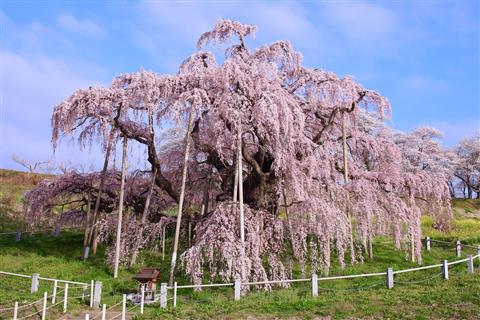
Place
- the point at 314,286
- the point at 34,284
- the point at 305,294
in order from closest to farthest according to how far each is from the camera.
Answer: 1. the point at 314,286
2. the point at 305,294
3. the point at 34,284

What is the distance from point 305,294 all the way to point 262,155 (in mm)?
6186

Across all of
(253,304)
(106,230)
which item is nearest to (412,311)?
(253,304)

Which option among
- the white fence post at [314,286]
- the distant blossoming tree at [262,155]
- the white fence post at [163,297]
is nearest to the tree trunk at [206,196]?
the distant blossoming tree at [262,155]

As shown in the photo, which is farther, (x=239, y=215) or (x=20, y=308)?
(x=239, y=215)

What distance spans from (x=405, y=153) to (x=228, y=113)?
4088 cm

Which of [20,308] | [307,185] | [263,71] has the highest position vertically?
[263,71]

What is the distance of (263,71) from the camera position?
20188 millimetres

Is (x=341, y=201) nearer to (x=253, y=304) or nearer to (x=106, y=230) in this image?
(x=253, y=304)

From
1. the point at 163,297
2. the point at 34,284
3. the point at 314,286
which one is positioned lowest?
the point at 163,297

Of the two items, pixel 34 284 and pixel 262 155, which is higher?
pixel 262 155

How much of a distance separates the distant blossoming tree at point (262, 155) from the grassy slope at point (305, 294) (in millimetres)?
1193

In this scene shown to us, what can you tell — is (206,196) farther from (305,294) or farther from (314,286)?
(314,286)

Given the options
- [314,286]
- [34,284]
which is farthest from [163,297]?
[34,284]

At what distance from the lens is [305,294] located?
16656mm
